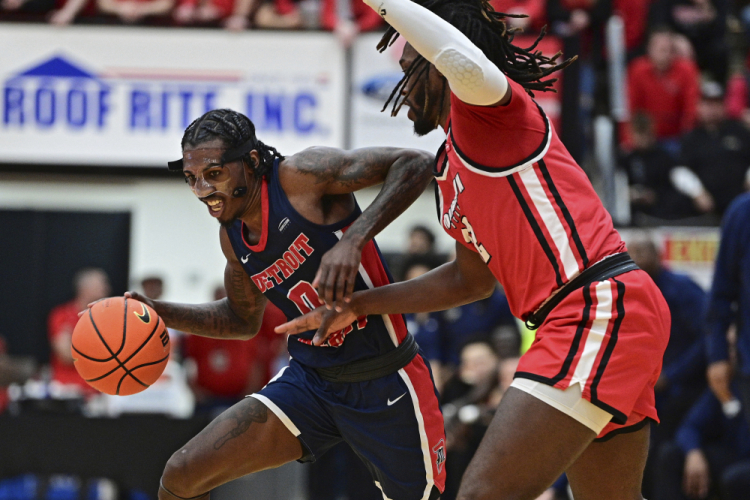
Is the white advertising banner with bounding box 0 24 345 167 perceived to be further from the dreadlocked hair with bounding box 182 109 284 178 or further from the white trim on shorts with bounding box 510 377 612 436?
the white trim on shorts with bounding box 510 377 612 436

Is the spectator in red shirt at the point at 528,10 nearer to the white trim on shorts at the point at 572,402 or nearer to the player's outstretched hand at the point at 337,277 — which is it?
the player's outstretched hand at the point at 337,277

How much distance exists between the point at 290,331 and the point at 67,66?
7899 millimetres

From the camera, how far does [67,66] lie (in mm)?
10828

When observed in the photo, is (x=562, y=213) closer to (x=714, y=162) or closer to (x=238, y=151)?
(x=238, y=151)

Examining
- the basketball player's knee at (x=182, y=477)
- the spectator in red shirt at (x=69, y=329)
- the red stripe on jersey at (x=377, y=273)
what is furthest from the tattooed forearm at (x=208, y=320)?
the spectator in red shirt at (x=69, y=329)

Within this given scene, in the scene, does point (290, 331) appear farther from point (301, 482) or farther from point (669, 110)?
point (669, 110)

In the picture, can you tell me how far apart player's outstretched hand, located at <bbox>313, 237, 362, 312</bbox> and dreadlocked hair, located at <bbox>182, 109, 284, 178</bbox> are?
64 centimetres

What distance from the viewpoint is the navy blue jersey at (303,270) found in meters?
4.20

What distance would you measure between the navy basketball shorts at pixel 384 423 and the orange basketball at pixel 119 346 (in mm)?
551

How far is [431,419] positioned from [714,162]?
6595 millimetres

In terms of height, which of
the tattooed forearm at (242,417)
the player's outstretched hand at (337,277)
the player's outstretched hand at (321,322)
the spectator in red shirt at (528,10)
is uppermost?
the spectator in red shirt at (528,10)

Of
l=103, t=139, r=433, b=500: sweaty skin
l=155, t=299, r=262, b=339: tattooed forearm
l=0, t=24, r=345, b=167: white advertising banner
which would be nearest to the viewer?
l=103, t=139, r=433, b=500: sweaty skin

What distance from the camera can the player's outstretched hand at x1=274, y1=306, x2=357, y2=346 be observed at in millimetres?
3959

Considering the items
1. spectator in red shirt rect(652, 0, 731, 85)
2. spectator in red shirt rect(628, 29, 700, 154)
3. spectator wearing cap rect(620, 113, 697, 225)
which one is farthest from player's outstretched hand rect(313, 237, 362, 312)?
spectator in red shirt rect(652, 0, 731, 85)
